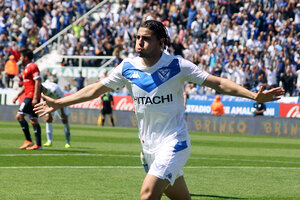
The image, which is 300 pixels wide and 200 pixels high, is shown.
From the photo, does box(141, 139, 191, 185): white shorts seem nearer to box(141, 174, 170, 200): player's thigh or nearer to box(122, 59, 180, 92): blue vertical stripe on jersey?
box(141, 174, 170, 200): player's thigh

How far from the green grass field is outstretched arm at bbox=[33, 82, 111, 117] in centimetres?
313

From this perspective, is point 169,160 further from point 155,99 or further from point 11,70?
point 11,70

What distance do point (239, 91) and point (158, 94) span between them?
80cm

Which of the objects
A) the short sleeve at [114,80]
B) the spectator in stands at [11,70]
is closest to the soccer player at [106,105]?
the spectator in stands at [11,70]

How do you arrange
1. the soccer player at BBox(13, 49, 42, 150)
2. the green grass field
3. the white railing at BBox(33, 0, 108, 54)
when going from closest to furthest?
the green grass field → the soccer player at BBox(13, 49, 42, 150) → the white railing at BBox(33, 0, 108, 54)

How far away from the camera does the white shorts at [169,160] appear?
6402 millimetres

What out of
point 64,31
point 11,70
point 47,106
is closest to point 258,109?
point 11,70

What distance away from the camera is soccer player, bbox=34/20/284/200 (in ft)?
21.7

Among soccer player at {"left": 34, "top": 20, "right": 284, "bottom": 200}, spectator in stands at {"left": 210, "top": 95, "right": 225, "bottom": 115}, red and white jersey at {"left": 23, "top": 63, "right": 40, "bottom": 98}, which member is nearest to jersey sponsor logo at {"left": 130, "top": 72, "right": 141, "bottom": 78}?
soccer player at {"left": 34, "top": 20, "right": 284, "bottom": 200}

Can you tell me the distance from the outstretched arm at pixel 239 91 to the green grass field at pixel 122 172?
358 cm

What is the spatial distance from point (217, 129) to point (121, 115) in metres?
5.77

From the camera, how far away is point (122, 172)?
43.3ft

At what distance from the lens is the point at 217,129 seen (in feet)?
103

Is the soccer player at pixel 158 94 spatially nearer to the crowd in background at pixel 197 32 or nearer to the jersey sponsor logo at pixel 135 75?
the jersey sponsor logo at pixel 135 75
